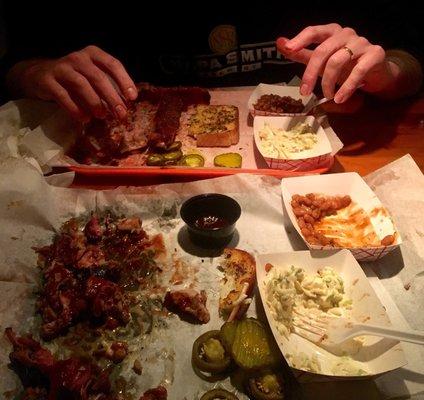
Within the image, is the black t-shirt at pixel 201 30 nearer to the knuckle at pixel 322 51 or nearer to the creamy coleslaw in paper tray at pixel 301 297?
the knuckle at pixel 322 51

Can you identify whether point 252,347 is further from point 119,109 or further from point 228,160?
point 119,109

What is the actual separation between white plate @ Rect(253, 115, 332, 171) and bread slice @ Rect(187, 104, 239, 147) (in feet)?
0.76

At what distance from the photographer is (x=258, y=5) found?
430 centimetres

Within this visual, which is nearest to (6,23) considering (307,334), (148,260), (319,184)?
(148,260)

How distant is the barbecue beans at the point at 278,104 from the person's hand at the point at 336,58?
476 mm

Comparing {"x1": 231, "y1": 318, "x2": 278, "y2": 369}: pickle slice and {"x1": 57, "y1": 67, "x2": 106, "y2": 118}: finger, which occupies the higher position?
{"x1": 57, "y1": 67, "x2": 106, "y2": 118}: finger

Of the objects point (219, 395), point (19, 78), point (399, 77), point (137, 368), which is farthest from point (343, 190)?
point (19, 78)

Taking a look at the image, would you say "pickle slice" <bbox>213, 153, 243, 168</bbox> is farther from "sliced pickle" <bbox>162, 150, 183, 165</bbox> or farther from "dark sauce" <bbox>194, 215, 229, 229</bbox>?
"dark sauce" <bbox>194, 215, 229, 229</bbox>

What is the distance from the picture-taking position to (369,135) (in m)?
3.78

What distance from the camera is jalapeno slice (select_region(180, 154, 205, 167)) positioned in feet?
11.6

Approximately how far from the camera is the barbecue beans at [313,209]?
273cm

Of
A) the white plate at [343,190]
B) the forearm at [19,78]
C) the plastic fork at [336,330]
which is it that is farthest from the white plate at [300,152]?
the forearm at [19,78]

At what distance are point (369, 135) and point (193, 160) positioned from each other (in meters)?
1.65

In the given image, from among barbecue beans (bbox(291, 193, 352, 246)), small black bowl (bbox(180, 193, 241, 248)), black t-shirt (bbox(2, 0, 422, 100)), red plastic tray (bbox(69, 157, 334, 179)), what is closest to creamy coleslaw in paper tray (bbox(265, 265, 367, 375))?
barbecue beans (bbox(291, 193, 352, 246))
